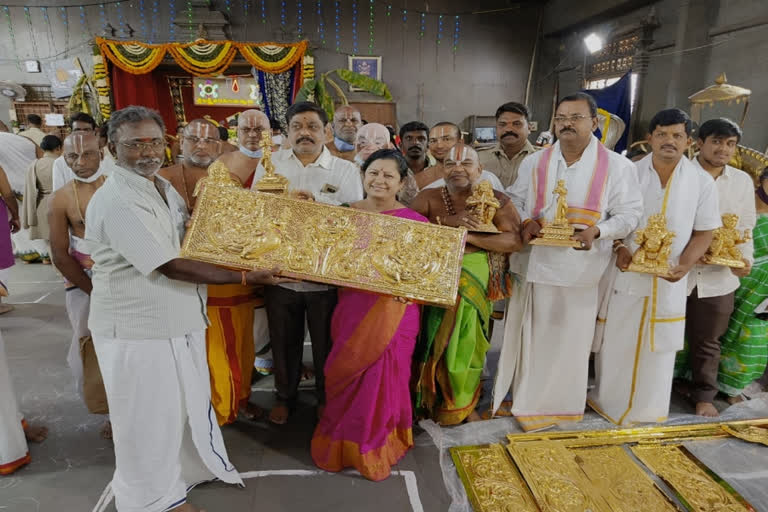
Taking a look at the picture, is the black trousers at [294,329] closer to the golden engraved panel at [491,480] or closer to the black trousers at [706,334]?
the golden engraved panel at [491,480]

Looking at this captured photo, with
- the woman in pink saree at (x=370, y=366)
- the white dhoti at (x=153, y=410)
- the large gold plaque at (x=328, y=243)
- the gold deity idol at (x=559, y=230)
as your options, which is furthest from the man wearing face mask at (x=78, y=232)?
the gold deity idol at (x=559, y=230)

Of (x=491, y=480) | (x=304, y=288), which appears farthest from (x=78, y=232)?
(x=491, y=480)

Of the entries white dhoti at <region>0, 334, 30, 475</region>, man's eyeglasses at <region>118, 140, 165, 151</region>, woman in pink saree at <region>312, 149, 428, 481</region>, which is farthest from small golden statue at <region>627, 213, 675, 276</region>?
white dhoti at <region>0, 334, 30, 475</region>

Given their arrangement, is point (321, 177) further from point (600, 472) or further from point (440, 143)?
point (600, 472)

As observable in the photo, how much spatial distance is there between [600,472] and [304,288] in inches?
81.8

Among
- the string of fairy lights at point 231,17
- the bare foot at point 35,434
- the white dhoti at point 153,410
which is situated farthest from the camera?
the string of fairy lights at point 231,17

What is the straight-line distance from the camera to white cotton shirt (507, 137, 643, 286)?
2664 millimetres

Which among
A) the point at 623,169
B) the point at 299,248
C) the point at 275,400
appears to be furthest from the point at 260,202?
the point at 623,169

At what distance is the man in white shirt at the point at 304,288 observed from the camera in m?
2.78

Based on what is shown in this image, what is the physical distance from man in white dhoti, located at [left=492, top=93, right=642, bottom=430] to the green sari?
28 cm

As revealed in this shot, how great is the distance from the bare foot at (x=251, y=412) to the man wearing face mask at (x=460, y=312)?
114 cm

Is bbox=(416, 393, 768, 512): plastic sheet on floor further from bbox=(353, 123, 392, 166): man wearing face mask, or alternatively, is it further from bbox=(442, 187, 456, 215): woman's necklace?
bbox=(353, 123, 392, 166): man wearing face mask

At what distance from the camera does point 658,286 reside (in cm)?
282

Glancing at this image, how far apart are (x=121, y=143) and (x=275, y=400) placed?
2090 millimetres
